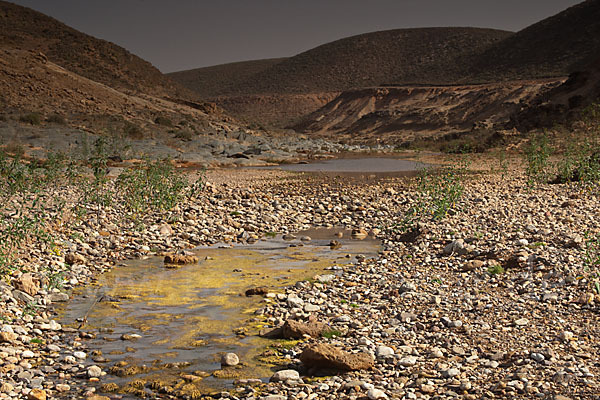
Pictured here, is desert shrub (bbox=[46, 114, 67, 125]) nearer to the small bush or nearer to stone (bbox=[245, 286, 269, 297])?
the small bush

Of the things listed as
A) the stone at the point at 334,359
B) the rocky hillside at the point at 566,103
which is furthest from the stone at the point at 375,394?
the rocky hillside at the point at 566,103

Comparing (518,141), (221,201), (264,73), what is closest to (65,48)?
(518,141)

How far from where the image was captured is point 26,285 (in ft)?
23.3

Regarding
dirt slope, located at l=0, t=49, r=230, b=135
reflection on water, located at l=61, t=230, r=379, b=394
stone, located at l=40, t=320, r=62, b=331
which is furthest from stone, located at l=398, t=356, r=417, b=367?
dirt slope, located at l=0, t=49, r=230, b=135

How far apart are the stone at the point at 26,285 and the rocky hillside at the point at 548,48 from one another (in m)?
60.5

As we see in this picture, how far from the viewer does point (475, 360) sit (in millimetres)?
5137

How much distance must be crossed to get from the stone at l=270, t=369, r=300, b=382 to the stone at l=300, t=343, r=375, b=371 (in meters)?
0.20

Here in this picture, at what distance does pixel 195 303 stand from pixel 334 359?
2.81 metres

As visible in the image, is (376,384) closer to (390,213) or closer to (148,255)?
(148,255)

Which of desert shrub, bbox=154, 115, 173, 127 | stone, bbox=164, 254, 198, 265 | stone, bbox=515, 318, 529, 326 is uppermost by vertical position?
desert shrub, bbox=154, 115, 173, 127

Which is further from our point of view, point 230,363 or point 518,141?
point 518,141

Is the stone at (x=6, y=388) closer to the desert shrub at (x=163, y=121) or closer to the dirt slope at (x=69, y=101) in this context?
the dirt slope at (x=69, y=101)

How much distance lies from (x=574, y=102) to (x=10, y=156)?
25876mm

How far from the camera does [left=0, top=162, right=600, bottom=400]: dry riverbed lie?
480 centimetres
